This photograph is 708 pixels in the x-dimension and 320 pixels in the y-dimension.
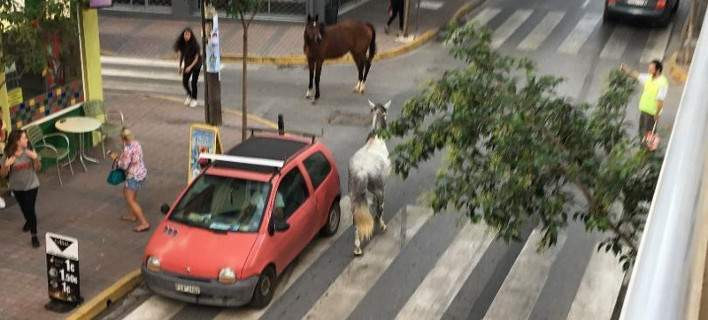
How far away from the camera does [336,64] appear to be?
2158 centimetres

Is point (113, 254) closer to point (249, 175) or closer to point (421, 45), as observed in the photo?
point (249, 175)

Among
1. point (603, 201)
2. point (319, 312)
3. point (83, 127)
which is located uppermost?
point (603, 201)

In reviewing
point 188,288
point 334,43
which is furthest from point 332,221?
point 334,43

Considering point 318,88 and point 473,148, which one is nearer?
point 473,148

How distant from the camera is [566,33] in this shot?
78.4 feet

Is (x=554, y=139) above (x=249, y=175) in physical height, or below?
above

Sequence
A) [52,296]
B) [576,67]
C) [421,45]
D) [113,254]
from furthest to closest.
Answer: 1. [421,45]
2. [576,67]
3. [113,254]
4. [52,296]

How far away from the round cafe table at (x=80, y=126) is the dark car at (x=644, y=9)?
15.6m

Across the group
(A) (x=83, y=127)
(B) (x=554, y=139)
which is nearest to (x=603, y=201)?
(B) (x=554, y=139)

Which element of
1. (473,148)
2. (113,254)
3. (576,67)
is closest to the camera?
(473,148)

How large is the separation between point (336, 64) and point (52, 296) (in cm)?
1298

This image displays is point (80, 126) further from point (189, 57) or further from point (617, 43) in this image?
point (617, 43)

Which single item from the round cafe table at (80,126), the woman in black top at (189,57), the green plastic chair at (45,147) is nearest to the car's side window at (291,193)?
the green plastic chair at (45,147)

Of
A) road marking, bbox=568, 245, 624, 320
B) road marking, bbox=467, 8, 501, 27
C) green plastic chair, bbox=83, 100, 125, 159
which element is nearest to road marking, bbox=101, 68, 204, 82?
green plastic chair, bbox=83, 100, 125, 159
